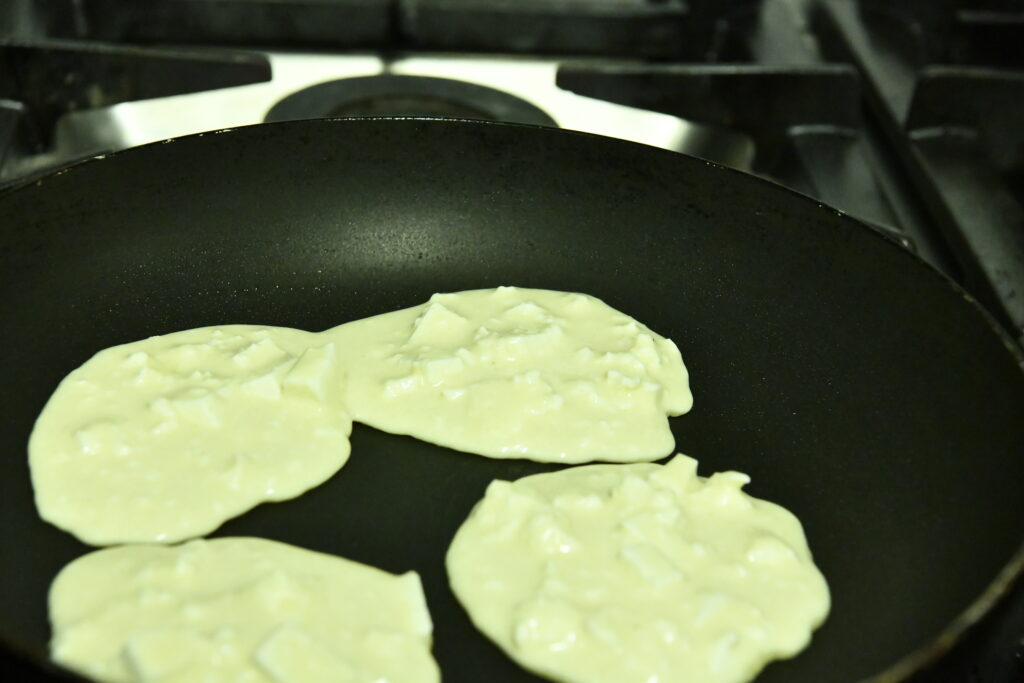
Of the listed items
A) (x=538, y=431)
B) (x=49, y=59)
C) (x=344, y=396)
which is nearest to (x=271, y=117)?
(x=49, y=59)

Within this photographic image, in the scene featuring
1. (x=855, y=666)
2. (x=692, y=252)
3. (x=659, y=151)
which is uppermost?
(x=659, y=151)

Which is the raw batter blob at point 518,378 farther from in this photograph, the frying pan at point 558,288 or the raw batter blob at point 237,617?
the raw batter blob at point 237,617

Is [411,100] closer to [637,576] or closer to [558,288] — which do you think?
[558,288]

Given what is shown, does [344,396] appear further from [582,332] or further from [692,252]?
[692,252]

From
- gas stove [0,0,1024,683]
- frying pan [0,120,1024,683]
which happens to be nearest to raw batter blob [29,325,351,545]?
frying pan [0,120,1024,683]

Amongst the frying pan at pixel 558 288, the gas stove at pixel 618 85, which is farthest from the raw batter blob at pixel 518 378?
the gas stove at pixel 618 85
